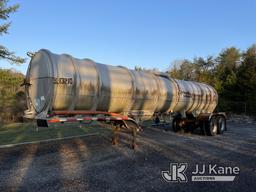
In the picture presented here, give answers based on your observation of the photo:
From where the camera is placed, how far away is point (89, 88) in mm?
8203

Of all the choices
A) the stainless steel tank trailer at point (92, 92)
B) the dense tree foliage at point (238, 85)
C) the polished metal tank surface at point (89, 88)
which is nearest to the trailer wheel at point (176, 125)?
the stainless steel tank trailer at point (92, 92)

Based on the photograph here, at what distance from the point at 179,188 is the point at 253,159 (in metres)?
4.05

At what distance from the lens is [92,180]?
5836 millimetres

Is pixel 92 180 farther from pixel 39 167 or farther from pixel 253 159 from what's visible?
pixel 253 159

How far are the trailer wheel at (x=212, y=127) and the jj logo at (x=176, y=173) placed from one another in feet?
22.1

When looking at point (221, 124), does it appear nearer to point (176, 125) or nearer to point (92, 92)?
point (176, 125)

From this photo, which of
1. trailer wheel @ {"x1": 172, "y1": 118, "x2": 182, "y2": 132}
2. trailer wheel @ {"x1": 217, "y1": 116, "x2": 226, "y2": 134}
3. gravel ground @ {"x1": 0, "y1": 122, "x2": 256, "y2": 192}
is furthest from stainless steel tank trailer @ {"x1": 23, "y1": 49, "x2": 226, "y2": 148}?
trailer wheel @ {"x1": 217, "y1": 116, "x2": 226, "y2": 134}

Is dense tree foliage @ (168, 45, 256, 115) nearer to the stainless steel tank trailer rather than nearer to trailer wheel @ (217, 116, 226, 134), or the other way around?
trailer wheel @ (217, 116, 226, 134)

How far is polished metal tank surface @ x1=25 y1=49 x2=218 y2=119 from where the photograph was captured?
24.8ft

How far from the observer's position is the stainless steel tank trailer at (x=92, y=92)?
7.57m

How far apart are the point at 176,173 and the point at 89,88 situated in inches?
150

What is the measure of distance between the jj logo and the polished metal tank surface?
3.25 m

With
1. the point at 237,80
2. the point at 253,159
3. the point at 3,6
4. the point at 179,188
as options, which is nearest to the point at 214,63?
the point at 237,80

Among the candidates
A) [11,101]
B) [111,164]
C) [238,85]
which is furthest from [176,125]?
[238,85]
